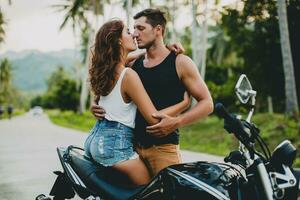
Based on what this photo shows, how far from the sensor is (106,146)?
9.97 feet

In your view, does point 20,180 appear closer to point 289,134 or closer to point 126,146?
point 126,146

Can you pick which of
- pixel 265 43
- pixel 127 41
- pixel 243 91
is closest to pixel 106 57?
pixel 127 41

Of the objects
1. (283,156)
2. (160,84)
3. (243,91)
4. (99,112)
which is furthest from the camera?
(160,84)

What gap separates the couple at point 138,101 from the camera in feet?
9.87

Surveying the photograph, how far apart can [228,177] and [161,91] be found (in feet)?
2.77

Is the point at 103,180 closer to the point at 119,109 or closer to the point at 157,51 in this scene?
the point at 119,109

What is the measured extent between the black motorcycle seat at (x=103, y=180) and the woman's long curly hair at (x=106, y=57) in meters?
0.47

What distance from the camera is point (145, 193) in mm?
2902

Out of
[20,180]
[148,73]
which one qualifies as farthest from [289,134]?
[148,73]

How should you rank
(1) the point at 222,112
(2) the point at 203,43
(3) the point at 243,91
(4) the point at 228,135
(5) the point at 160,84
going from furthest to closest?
1. (2) the point at 203,43
2. (4) the point at 228,135
3. (5) the point at 160,84
4. (3) the point at 243,91
5. (1) the point at 222,112

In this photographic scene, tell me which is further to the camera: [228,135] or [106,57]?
[228,135]

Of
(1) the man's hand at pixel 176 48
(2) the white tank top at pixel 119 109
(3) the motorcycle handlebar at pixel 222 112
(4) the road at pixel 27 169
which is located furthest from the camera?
(4) the road at pixel 27 169

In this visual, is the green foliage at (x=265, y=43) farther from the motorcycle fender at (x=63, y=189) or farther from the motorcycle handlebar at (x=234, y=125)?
the motorcycle handlebar at (x=234, y=125)

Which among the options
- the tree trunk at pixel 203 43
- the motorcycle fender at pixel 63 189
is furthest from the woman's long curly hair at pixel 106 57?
the tree trunk at pixel 203 43
